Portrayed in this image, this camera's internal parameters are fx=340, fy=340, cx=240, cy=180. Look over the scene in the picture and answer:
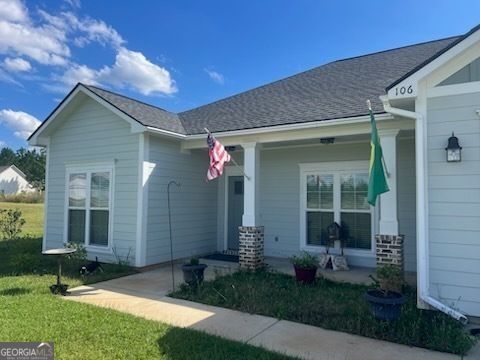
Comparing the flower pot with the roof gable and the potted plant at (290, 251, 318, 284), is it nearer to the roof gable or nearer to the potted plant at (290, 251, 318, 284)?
the potted plant at (290, 251, 318, 284)

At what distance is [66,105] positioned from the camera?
9.01 m

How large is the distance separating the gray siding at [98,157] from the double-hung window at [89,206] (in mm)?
254

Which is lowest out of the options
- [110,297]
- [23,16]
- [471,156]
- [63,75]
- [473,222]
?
[110,297]

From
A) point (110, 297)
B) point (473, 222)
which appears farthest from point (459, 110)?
point (110, 297)

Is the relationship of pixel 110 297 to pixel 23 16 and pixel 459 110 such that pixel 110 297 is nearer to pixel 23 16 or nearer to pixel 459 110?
pixel 459 110

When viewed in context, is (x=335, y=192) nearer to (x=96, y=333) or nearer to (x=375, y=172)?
(x=375, y=172)

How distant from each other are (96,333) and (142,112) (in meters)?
5.80

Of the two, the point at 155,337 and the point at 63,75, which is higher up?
the point at 63,75

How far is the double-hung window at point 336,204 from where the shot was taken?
820 cm

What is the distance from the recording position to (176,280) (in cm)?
699

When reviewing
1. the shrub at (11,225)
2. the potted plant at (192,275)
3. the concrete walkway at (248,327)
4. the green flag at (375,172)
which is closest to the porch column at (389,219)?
the green flag at (375,172)

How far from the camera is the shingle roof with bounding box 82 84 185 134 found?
8134 mm

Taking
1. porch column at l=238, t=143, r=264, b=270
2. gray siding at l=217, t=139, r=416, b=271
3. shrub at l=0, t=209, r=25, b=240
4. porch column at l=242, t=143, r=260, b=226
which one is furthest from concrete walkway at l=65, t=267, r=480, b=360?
shrub at l=0, t=209, r=25, b=240

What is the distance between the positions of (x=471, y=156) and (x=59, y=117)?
9.47 metres
